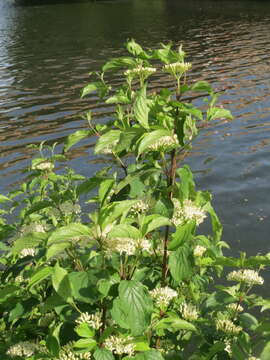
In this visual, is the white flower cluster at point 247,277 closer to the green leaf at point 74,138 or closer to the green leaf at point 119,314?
the green leaf at point 119,314

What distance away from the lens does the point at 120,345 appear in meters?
2.24

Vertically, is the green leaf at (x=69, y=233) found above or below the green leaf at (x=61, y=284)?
above

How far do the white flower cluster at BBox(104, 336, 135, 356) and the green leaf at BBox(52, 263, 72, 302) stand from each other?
0.32 metres

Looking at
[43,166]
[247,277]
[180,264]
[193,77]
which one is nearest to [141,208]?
[180,264]

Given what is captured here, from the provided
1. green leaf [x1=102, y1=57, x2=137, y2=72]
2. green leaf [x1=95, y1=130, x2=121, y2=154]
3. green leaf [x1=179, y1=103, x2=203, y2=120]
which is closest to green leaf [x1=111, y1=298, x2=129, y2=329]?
green leaf [x1=95, y1=130, x2=121, y2=154]

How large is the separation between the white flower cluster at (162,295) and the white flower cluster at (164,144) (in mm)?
802

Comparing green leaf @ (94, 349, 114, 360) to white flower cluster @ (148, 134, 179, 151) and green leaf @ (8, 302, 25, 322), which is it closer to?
green leaf @ (8, 302, 25, 322)

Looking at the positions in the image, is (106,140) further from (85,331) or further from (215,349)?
(215,349)

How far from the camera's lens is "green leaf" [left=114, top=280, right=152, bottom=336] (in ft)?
6.95

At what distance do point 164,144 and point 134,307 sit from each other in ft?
3.05

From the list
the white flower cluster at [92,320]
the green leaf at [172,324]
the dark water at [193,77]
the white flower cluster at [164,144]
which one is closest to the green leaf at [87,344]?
the white flower cluster at [92,320]

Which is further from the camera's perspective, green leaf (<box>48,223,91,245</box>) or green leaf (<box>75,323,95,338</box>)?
green leaf (<box>75,323,95,338</box>)

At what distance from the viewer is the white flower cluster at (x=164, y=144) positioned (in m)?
2.59

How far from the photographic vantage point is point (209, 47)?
27.9 meters
